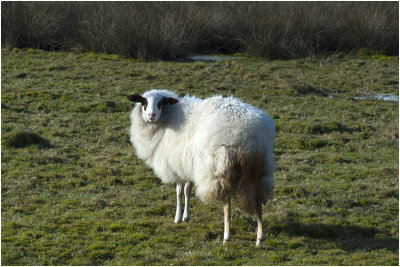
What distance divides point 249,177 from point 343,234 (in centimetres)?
161

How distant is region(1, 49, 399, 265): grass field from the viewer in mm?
7168

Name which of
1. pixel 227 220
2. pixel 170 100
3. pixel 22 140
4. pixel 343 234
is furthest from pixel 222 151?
pixel 22 140

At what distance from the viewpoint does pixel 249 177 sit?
7.14 m

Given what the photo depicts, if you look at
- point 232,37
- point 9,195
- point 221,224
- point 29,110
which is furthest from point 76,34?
point 221,224

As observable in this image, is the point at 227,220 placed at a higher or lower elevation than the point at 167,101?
lower

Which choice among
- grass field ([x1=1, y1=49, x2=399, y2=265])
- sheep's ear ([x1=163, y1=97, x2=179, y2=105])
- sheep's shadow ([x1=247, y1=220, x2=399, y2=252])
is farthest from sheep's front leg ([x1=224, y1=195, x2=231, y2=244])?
sheep's ear ([x1=163, y1=97, x2=179, y2=105])

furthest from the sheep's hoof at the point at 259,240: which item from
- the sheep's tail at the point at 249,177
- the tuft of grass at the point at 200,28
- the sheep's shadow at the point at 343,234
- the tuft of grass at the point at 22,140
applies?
the tuft of grass at the point at 200,28

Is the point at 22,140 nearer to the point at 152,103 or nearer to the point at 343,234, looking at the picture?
the point at 152,103

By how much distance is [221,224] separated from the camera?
26.5 ft

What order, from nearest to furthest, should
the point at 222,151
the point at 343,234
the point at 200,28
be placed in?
the point at 222,151 < the point at 343,234 < the point at 200,28

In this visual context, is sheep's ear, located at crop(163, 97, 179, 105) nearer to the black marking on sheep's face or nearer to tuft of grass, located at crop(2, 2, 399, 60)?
the black marking on sheep's face

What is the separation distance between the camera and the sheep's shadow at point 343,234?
7301 millimetres

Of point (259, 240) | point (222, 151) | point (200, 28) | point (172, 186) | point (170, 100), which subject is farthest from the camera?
point (200, 28)

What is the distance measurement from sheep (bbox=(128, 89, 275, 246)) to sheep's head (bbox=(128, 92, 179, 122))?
14mm
